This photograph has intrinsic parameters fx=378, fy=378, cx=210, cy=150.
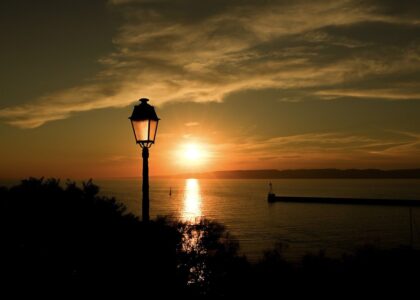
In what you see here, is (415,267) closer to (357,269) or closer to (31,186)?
(357,269)

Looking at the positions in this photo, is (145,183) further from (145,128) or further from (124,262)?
(124,262)

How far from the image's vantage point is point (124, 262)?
9.36m

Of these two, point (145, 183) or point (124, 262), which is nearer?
point (145, 183)

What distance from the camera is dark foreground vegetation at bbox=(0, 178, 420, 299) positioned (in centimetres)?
895

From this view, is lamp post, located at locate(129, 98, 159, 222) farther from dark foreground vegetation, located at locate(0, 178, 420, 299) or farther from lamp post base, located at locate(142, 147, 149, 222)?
dark foreground vegetation, located at locate(0, 178, 420, 299)

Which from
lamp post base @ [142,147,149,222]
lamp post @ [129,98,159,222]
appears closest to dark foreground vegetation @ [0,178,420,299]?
lamp post base @ [142,147,149,222]

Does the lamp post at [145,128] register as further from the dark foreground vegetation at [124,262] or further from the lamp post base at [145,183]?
the dark foreground vegetation at [124,262]

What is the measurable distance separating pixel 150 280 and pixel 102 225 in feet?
6.61

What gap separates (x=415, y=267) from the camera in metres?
12.3

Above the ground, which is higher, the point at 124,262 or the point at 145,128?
the point at 145,128

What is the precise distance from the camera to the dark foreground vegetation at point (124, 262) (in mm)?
8953

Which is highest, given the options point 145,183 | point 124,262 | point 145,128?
point 145,128

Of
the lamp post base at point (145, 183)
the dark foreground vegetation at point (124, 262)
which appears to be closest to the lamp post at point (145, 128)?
the lamp post base at point (145, 183)

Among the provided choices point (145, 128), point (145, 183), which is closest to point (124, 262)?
point (145, 183)
